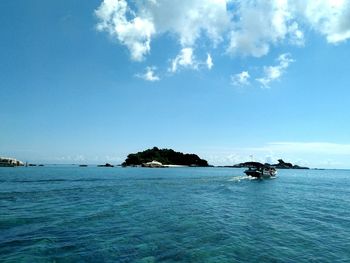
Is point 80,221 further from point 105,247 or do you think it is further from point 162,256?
point 162,256

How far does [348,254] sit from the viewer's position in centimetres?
2250

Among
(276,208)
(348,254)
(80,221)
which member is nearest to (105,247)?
(80,221)

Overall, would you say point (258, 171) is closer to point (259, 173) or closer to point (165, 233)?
point (259, 173)

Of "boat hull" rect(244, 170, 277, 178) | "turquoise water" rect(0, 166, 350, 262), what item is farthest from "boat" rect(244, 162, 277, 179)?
"turquoise water" rect(0, 166, 350, 262)

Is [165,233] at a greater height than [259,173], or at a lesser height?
lesser

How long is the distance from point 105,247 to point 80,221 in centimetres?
1016

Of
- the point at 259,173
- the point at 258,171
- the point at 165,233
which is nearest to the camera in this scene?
the point at 165,233

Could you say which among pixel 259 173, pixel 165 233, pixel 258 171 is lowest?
pixel 165 233

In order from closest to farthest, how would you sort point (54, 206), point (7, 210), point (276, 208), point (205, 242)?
point (205, 242)
point (7, 210)
point (54, 206)
point (276, 208)

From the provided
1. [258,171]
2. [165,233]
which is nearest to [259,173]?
[258,171]

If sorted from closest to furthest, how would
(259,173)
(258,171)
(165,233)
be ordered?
(165,233) < (259,173) < (258,171)

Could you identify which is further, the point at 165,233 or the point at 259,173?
the point at 259,173

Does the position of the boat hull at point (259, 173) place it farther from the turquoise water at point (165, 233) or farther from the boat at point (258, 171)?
the turquoise water at point (165, 233)

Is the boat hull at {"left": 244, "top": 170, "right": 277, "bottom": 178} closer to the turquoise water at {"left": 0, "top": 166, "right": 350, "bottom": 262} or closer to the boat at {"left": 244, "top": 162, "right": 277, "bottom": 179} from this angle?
the boat at {"left": 244, "top": 162, "right": 277, "bottom": 179}
